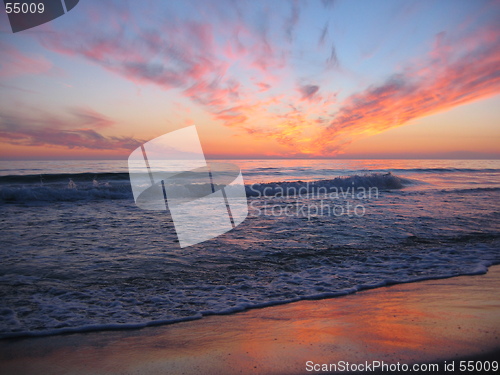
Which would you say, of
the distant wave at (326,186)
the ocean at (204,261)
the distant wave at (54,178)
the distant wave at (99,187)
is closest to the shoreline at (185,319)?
the ocean at (204,261)

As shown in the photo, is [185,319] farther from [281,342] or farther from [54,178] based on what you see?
[54,178]

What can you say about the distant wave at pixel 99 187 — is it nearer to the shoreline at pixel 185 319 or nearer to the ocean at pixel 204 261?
the ocean at pixel 204 261

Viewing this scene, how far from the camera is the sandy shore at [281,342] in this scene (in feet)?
6.78

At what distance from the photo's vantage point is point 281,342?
91.7 inches

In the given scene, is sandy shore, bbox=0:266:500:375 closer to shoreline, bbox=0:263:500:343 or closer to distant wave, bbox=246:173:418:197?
shoreline, bbox=0:263:500:343

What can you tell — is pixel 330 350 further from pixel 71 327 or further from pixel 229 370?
pixel 71 327

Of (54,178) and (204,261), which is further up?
(54,178)

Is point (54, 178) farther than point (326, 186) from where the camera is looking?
Yes

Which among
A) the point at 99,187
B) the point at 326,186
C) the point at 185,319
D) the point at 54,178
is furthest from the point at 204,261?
the point at 54,178

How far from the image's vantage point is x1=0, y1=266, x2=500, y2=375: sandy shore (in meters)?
2.07

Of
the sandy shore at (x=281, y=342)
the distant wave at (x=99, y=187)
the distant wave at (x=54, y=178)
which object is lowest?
the sandy shore at (x=281, y=342)

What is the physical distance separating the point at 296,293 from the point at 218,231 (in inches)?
137

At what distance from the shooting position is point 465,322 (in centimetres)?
253

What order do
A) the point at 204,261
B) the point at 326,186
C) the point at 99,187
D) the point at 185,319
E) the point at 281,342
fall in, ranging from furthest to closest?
the point at 326,186
the point at 99,187
the point at 204,261
the point at 185,319
the point at 281,342
